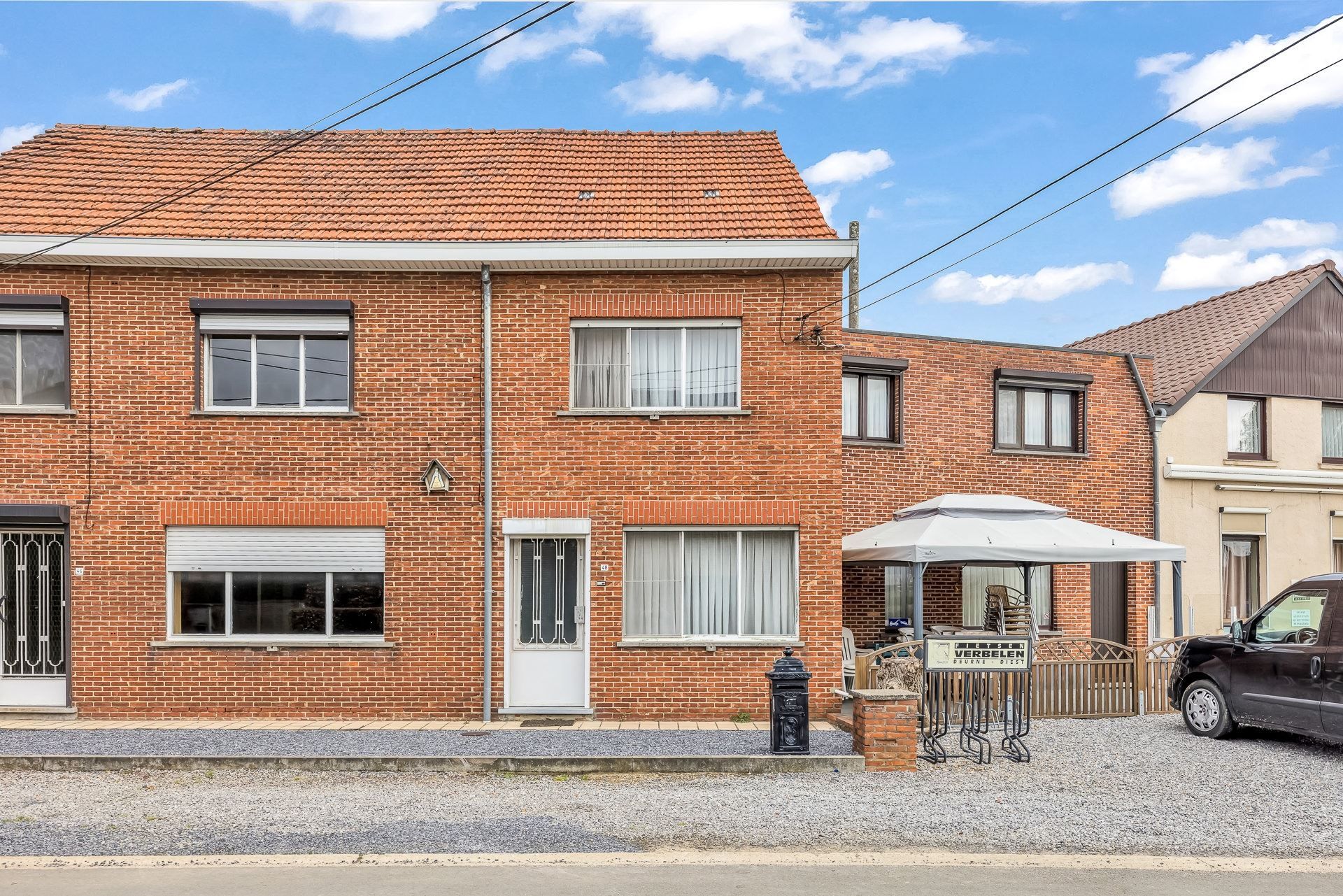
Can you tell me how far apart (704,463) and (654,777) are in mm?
4165

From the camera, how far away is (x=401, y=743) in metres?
11.1

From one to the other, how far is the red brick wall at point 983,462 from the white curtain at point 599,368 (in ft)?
18.4

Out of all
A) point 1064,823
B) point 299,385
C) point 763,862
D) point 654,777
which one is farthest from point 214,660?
point 1064,823

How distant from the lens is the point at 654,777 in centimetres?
991

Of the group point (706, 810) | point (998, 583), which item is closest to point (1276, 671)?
point (706, 810)

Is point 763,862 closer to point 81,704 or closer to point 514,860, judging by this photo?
point 514,860

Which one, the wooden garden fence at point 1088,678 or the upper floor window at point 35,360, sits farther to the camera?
the upper floor window at point 35,360

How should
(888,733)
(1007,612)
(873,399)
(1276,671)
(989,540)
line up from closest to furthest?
(888,733) → (1276,671) → (989,540) → (1007,612) → (873,399)

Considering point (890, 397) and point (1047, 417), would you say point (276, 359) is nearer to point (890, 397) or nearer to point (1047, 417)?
point (890, 397)

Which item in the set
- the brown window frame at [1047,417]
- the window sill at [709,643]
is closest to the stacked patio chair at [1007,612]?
the brown window frame at [1047,417]

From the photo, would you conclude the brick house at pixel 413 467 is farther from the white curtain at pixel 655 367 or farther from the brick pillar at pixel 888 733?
the brick pillar at pixel 888 733

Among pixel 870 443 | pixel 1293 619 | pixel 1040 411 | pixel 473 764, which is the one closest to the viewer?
pixel 473 764

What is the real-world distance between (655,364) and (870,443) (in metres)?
5.67

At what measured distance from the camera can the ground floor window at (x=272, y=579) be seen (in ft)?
42.5
